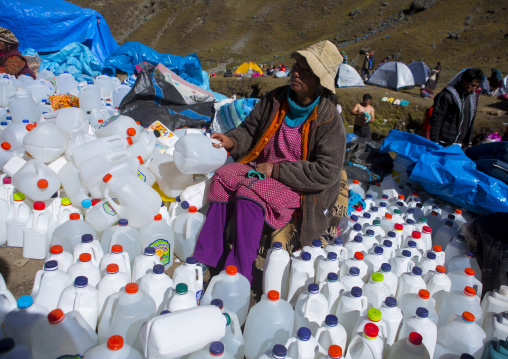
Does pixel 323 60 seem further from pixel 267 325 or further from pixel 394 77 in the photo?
pixel 394 77

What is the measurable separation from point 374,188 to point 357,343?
254cm

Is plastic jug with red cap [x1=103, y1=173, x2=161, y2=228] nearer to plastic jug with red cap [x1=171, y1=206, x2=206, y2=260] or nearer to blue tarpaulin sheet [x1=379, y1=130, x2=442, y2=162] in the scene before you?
plastic jug with red cap [x1=171, y1=206, x2=206, y2=260]

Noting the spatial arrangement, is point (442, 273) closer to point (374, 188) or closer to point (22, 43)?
point (374, 188)

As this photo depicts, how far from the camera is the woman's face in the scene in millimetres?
2350

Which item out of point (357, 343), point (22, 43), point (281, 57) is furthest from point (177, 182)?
point (281, 57)

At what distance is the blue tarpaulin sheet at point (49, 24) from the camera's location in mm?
8234

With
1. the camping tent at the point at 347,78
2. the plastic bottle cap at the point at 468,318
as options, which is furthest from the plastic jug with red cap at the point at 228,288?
the camping tent at the point at 347,78

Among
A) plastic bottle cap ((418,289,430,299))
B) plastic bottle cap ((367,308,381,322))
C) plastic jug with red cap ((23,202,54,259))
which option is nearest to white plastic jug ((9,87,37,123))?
plastic jug with red cap ((23,202,54,259))

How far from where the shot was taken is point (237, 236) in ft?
7.56

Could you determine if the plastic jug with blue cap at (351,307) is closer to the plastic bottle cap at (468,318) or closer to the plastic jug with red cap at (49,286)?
the plastic bottle cap at (468,318)

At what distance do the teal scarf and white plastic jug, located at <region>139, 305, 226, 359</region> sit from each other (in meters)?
1.51

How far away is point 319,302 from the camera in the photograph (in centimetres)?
182

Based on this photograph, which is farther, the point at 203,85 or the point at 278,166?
the point at 203,85

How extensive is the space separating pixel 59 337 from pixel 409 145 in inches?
139
